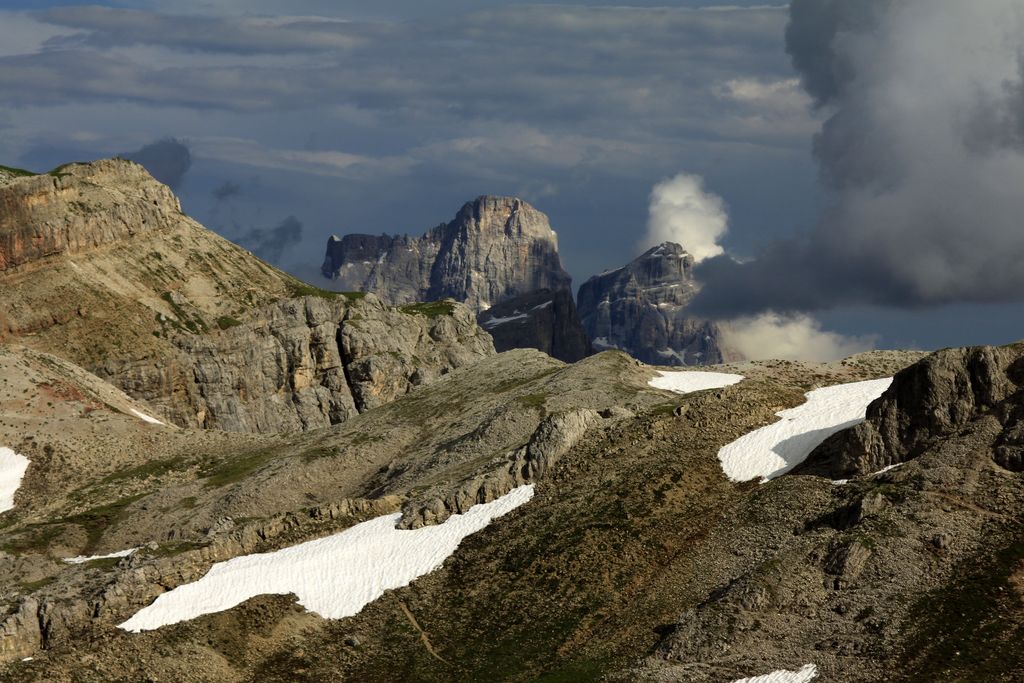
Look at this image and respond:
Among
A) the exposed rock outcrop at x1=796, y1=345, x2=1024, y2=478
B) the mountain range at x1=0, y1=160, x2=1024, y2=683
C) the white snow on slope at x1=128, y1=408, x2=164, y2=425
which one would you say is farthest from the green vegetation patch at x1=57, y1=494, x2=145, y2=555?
the exposed rock outcrop at x1=796, y1=345, x2=1024, y2=478

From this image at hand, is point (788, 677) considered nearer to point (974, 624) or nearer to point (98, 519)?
point (974, 624)

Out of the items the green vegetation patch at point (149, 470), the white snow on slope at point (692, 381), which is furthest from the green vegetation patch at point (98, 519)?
the white snow on slope at point (692, 381)

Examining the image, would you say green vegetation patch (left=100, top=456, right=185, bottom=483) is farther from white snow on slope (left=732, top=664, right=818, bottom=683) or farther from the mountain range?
white snow on slope (left=732, top=664, right=818, bottom=683)

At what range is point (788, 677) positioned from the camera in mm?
61281

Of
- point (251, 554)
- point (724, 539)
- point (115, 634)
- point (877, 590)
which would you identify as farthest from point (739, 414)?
point (115, 634)

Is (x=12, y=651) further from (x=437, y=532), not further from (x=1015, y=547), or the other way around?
(x=1015, y=547)

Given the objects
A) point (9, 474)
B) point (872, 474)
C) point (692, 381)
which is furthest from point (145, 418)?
point (872, 474)

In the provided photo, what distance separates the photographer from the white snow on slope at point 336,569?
263 ft

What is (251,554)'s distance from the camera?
8788 centimetres

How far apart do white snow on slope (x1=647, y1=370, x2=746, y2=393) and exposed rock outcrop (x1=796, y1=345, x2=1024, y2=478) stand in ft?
162

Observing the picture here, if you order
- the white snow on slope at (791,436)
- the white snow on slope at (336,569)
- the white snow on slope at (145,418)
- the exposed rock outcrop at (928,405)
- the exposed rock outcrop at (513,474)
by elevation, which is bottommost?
the white snow on slope at (145,418)

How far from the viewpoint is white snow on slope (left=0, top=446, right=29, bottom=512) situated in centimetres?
13738

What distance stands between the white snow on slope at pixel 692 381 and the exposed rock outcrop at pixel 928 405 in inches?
1940

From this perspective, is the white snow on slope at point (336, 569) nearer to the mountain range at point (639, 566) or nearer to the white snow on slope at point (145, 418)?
the mountain range at point (639, 566)
